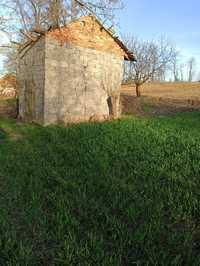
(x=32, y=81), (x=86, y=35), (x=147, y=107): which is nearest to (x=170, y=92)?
(x=147, y=107)

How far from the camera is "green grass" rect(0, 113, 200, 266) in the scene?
10.7ft

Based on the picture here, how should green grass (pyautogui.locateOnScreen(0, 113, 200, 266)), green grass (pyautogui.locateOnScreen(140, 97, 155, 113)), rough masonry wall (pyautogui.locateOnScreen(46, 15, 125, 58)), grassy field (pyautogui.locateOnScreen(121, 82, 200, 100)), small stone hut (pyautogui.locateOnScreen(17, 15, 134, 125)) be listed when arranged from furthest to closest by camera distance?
grassy field (pyautogui.locateOnScreen(121, 82, 200, 100)) → green grass (pyautogui.locateOnScreen(140, 97, 155, 113)) → rough masonry wall (pyautogui.locateOnScreen(46, 15, 125, 58)) → small stone hut (pyautogui.locateOnScreen(17, 15, 134, 125)) → green grass (pyautogui.locateOnScreen(0, 113, 200, 266))

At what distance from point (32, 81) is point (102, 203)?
1101cm

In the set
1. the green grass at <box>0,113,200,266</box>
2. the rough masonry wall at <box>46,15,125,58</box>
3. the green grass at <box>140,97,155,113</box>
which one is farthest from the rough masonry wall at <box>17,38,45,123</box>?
the green grass at <box>140,97,155,113</box>

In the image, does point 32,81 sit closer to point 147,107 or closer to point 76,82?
point 76,82

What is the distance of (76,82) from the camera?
1409cm

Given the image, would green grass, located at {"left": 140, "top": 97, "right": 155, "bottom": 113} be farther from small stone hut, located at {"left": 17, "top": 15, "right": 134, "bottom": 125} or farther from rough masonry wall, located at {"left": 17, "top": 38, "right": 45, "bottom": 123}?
rough masonry wall, located at {"left": 17, "top": 38, "right": 45, "bottom": 123}

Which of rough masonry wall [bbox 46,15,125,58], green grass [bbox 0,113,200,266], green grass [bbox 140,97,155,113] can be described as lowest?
green grass [bbox 0,113,200,266]

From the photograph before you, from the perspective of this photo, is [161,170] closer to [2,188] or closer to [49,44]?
[2,188]

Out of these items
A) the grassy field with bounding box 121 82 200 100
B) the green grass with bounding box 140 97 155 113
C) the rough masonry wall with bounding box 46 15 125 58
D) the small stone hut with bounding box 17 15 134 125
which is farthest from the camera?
the grassy field with bounding box 121 82 200 100

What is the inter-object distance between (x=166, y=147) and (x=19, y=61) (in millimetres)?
11853

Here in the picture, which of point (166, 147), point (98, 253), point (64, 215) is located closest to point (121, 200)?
point (64, 215)

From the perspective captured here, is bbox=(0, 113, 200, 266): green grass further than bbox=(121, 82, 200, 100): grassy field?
No

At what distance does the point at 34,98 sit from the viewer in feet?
45.6
